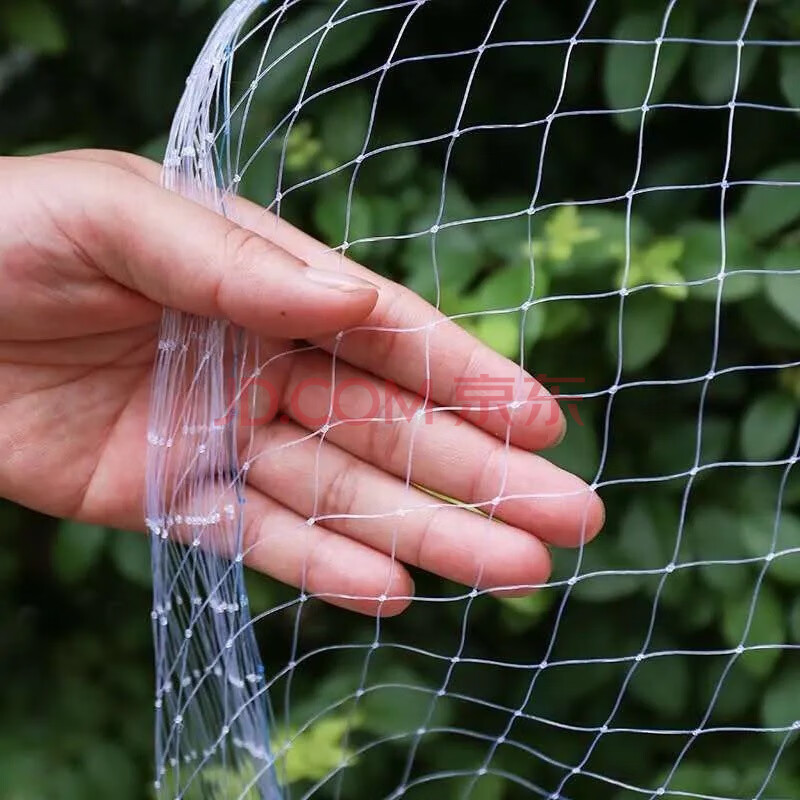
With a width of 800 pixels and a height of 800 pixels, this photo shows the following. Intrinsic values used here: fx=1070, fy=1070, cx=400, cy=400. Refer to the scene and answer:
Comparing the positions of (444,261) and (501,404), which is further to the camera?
(444,261)

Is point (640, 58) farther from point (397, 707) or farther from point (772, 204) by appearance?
point (397, 707)

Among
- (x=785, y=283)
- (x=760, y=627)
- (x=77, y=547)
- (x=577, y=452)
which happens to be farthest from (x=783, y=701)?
(x=77, y=547)

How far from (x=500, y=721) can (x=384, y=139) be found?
0.77 metres

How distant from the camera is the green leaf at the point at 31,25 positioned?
1.20 meters

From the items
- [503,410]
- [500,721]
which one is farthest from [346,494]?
[500,721]

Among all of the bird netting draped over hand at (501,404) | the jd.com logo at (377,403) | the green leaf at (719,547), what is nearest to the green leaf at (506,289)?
the bird netting draped over hand at (501,404)

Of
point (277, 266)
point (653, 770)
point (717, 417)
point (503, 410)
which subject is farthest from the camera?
point (653, 770)

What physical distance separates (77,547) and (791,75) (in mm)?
926

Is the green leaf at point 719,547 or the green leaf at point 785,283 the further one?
the green leaf at point 719,547

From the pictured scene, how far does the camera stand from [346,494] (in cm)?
105

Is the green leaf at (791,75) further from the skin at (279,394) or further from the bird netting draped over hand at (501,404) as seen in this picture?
the skin at (279,394)

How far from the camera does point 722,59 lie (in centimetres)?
A: 111

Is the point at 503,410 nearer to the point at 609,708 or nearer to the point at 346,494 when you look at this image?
the point at 346,494

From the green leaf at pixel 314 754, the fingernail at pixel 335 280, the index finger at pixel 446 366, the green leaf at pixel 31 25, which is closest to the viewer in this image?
the fingernail at pixel 335 280
